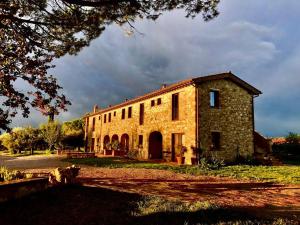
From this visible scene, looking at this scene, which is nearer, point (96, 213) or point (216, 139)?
point (96, 213)

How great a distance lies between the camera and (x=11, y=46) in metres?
8.26

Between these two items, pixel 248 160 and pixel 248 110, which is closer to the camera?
pixel 248 160

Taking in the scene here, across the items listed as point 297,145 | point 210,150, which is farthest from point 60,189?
point 297,145

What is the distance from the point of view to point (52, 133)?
34500 millimetres

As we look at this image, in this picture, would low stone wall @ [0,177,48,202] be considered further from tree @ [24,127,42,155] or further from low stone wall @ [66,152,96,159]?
tree @ [24,127,42,155]

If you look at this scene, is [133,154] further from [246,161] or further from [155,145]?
[246,161]

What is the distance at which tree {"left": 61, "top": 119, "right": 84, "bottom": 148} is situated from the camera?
3950cm

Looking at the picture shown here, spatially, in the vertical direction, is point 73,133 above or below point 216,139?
above

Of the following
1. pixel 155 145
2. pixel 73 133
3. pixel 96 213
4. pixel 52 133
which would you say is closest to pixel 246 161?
pixel 155 145

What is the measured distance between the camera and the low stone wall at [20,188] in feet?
22.2

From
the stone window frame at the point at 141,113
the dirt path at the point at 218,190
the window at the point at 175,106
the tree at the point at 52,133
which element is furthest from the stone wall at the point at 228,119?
the tree at the point at 52,133

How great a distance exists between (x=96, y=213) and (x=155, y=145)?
17.6m

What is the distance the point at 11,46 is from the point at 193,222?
7145 millimetres

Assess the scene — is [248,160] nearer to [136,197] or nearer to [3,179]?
[136,197]
